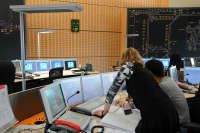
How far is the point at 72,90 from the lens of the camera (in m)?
2.88

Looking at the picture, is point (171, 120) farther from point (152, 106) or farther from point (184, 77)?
point (184, 77)

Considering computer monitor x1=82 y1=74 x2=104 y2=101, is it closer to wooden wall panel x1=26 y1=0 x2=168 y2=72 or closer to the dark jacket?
the dark jacket

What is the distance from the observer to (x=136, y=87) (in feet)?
6.59

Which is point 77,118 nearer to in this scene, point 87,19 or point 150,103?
point 150,103

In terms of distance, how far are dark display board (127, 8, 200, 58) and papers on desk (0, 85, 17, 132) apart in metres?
5.36

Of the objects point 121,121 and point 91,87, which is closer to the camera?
point 121,121

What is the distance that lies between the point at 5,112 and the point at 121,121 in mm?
966

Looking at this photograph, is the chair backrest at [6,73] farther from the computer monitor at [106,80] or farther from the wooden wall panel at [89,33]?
the wooden wall panel at [89,33]

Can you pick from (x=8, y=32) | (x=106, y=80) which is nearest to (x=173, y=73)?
(x=106, y=80)

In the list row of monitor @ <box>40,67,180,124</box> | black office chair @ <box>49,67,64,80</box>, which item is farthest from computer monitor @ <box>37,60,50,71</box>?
row of monitor @ <box>40,67,180,124</box>

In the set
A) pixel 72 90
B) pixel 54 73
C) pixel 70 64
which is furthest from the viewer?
pixel 70 64

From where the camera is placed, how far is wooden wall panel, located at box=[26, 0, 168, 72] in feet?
21.6

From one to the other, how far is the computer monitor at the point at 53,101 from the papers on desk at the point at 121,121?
1.29ft

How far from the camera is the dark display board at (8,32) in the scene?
586cm
